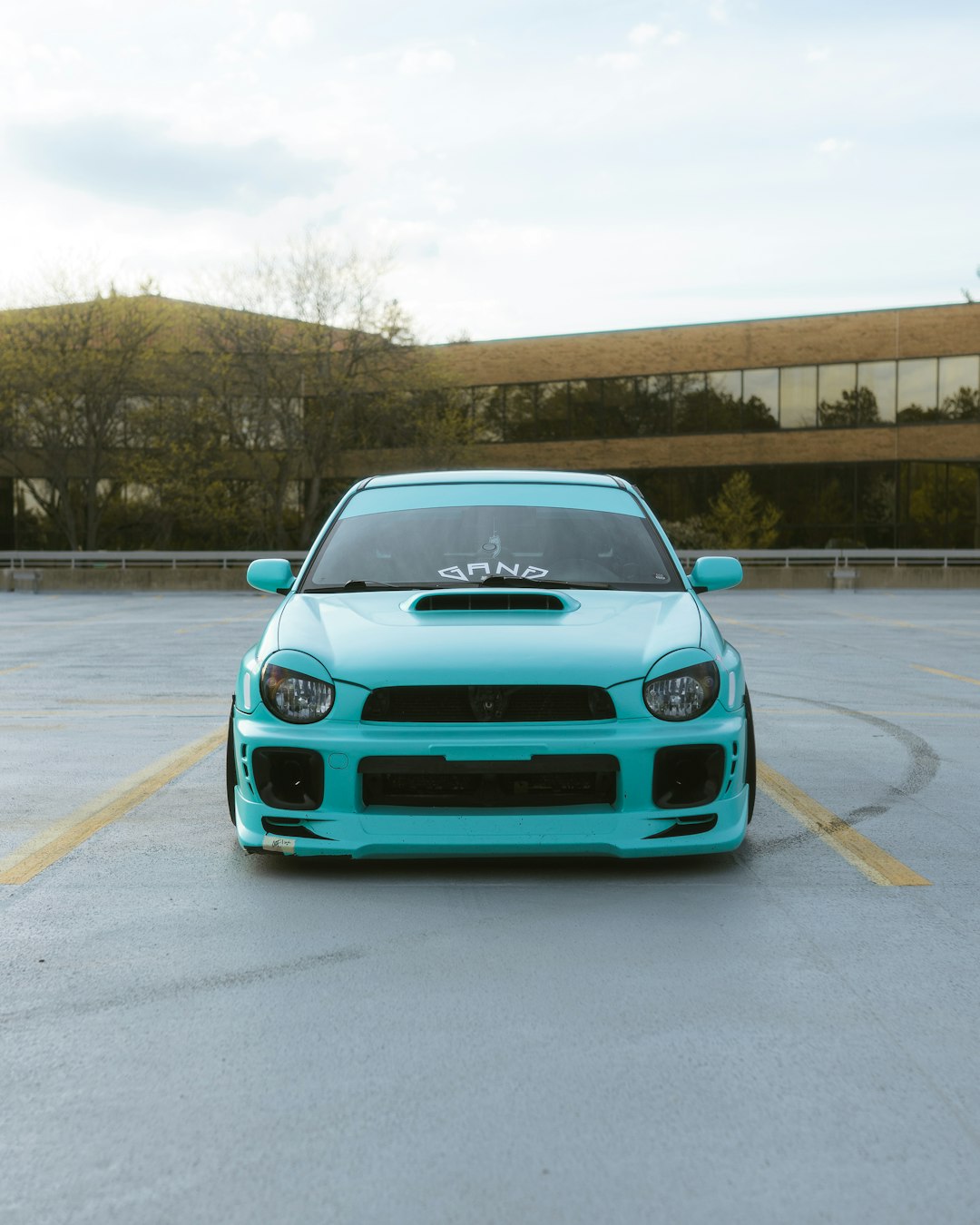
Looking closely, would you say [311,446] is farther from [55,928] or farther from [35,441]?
[55,928]

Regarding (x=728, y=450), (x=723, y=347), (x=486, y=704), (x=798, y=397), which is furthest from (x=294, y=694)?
(x=723, y=347)

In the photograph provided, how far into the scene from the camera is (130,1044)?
3604 millimetres

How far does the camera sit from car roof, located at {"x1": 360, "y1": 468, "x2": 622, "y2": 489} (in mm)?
7137

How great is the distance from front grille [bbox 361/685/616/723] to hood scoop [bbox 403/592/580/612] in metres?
0.58

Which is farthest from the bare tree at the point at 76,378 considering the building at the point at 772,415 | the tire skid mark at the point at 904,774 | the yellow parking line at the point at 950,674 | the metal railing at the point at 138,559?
the tire skid mark at the point at 904,774

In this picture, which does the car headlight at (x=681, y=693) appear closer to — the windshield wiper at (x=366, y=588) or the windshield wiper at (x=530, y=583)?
the windshield wiper at (x=530, y=583)

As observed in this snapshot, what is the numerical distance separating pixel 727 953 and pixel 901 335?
44.5 m

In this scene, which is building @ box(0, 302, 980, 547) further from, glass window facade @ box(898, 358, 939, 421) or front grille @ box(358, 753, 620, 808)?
front grille @ box(358, 753, 620, 808)

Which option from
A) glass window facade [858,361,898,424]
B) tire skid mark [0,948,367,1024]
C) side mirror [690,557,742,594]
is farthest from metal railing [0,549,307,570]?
tire skid mark [0,948,367,1024]

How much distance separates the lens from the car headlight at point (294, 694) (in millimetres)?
5203

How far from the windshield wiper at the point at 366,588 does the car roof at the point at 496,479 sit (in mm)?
1009

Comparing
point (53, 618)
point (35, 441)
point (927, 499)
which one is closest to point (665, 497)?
point (927, 499)

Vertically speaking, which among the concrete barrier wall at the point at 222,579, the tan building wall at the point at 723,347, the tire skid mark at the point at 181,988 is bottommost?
the concrete barrier wall at the point at 222,579

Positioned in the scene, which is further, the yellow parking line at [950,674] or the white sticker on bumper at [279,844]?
the yellow parking line at [950,674]
